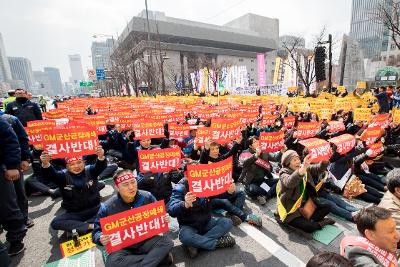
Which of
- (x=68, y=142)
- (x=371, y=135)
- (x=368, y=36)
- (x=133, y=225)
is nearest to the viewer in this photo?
(x=133, y=225)

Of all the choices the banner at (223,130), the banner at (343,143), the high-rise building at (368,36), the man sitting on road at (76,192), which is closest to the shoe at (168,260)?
the man sitting on road at (76,192)

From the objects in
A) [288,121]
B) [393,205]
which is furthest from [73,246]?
[288,121]

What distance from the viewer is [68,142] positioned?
4.55 m

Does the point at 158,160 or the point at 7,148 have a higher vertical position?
the point at 7,148

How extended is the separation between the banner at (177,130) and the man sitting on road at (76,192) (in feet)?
10.2

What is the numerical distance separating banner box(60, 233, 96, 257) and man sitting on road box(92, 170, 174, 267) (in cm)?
105

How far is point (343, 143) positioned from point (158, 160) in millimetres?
3587

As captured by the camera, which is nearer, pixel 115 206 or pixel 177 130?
pixel 115 206

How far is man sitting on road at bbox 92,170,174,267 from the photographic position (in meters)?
2.88

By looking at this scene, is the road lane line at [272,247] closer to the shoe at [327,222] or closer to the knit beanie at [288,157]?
the shoe at [327,222]

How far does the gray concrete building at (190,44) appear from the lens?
53125 millimetres

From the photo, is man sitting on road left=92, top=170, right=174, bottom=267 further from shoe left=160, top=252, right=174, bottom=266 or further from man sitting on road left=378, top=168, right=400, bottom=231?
man sitting on road left=378, top=168, right=400, bottom=231

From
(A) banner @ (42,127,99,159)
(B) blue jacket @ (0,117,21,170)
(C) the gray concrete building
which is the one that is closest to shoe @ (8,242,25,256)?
(B) blue jacket @ (0,117,21,170)

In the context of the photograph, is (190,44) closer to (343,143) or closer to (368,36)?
(368,36)
